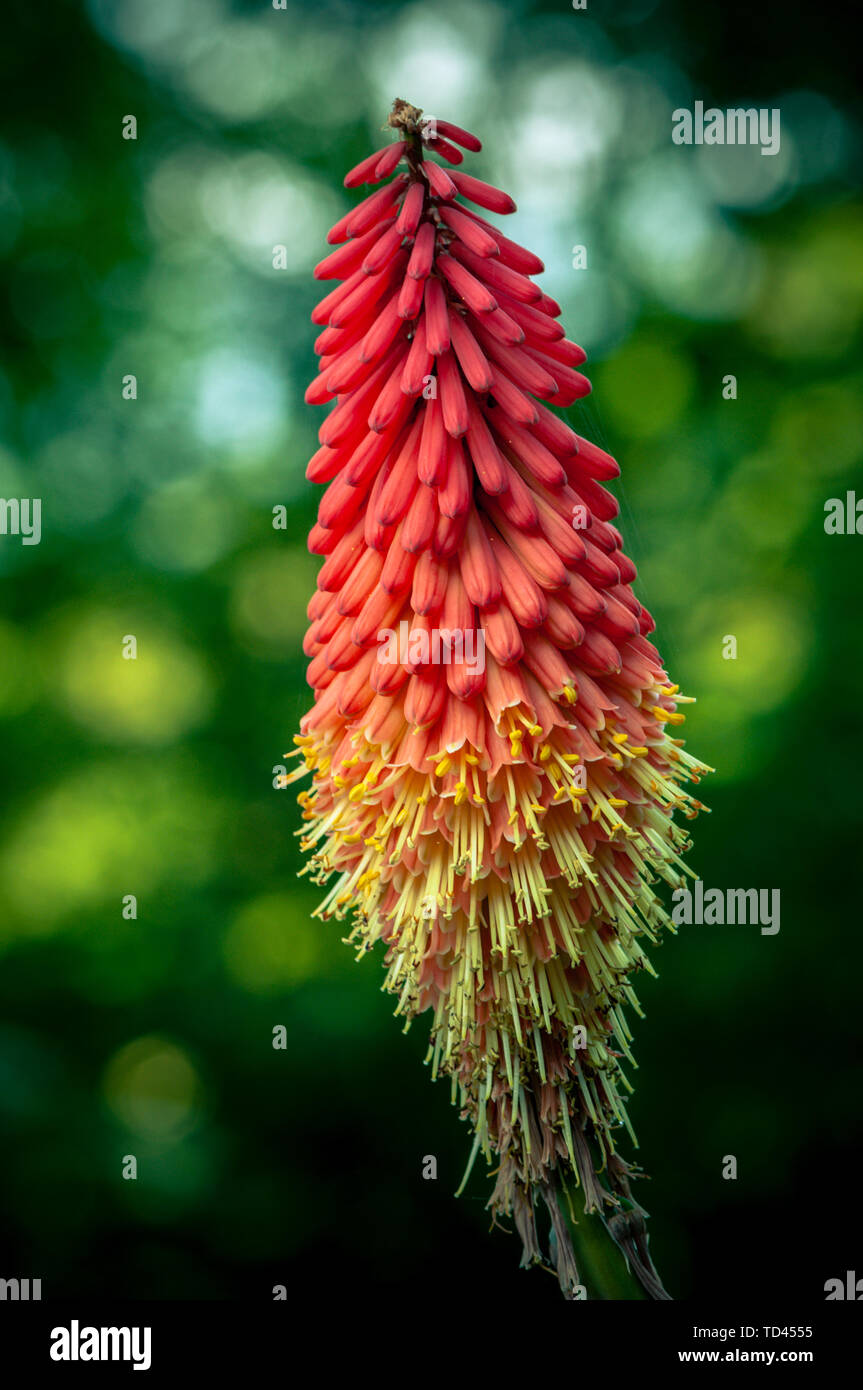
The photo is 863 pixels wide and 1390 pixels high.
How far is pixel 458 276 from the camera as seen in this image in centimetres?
138

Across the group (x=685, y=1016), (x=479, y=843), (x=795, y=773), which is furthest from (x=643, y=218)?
(x=685, y=1016)

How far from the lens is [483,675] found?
4.47ft

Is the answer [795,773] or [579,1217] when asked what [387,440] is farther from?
[795,773]

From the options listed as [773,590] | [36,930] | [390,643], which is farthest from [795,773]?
[36,930]

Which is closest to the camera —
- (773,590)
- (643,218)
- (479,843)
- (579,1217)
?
(479,843)

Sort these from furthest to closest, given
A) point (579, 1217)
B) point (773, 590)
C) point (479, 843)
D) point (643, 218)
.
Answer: point (773, 590), point (643, 218), point (579, 1217), point (479, 843)

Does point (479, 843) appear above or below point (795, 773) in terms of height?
below

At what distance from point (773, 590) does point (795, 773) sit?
50cm

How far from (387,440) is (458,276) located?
249 millimetres

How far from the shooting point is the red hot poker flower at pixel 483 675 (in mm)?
1357

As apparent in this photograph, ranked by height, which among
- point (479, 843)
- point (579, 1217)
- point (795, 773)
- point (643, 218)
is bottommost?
point (579, 1217)

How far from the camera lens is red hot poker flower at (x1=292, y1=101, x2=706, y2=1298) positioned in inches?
53.4

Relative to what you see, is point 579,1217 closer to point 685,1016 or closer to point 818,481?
point 685,1016

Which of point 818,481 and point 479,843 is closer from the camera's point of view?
point 479,843
